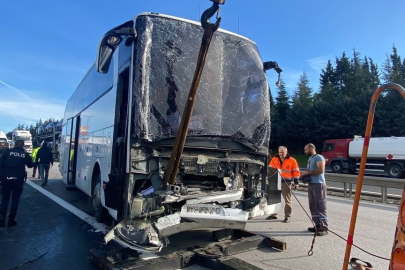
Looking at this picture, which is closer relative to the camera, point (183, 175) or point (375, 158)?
point (183, 175)

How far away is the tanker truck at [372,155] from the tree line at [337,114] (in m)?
8.29

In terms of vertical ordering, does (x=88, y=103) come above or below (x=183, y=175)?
above

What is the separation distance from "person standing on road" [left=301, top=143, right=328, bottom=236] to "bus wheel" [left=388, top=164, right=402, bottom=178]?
23176 millimetres

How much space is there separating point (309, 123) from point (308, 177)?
40034 millimetres

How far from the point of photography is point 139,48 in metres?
5.00

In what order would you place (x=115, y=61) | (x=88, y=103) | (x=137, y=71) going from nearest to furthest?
1. (x=137, y=71)
2. (x=115, y=61)
3. (x=88, y=103)

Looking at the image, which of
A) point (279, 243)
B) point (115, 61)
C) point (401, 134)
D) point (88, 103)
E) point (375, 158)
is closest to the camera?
point (279, 243)

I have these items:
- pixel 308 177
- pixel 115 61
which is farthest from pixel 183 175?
pixel 308 177

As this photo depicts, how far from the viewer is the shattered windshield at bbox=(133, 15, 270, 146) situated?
5.00 metres

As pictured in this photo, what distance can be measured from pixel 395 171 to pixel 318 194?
77.1ft

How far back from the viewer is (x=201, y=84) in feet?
17.8

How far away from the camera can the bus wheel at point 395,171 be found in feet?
85.3

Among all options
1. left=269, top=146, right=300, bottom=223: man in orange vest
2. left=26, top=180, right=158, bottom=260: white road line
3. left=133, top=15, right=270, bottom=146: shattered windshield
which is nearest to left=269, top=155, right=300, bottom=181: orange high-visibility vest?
left=269, top=146, right=300, bottom=223: man in orange vest

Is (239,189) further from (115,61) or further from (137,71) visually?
(115,61)
